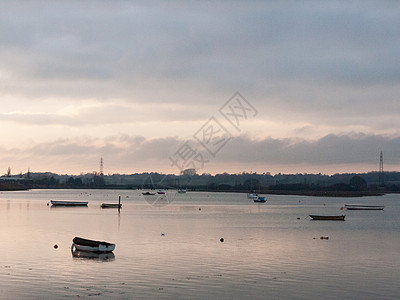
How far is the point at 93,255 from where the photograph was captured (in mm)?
45688

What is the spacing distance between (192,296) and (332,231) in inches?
1978

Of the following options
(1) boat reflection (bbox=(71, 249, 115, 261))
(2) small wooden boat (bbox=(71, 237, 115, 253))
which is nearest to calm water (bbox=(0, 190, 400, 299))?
(1) boat reflection (bbox=(71, 249, 115, 261))

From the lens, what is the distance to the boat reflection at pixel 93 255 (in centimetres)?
4432

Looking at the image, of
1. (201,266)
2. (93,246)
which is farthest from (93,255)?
(201,266)

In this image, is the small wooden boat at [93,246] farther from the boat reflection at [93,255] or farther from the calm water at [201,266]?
the calm water at [201,266]

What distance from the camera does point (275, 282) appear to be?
34.9 metres

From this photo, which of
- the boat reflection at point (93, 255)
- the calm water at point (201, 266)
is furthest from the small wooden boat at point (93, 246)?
the calm water at point (201, 266)

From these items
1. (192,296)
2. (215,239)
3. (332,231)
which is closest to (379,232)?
(332,231)

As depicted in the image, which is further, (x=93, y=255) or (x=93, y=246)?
(x=93, y=246)

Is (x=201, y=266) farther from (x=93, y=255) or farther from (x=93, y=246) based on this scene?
(x=93, y=246)

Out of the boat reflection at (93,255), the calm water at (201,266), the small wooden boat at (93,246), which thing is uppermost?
the small wooden boat at (93,246)

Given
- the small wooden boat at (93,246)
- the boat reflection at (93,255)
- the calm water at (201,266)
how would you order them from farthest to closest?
the small wooden boat at (93,246), the boat reflection at (93,255), the calm water at (201,266)

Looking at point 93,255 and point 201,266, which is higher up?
point 93,255

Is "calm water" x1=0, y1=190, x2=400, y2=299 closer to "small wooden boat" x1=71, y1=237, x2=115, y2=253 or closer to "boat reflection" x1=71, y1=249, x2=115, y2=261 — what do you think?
"boat reflection" x1=71, y1=249, x2=115, y2=261
